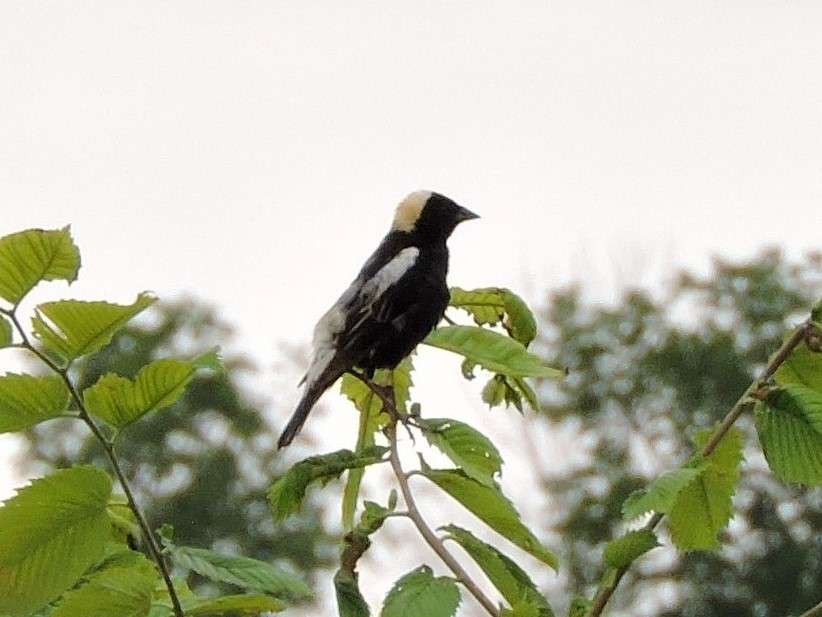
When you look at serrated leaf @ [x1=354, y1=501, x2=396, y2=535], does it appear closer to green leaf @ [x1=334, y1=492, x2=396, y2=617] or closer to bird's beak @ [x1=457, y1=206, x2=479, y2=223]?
green leaf @ [x1=334, y1=492, x2=396, y2=617]

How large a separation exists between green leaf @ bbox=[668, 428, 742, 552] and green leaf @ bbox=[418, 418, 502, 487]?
0.25 metres

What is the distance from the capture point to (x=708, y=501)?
1937 millimetres

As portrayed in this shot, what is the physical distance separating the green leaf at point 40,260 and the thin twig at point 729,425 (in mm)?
704

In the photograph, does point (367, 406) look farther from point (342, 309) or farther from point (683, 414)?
point (683, 414)

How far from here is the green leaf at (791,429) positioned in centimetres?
178

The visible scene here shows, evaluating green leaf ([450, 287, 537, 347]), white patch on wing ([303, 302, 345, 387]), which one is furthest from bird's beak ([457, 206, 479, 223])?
green leaf ([450, 287, 537, 347])

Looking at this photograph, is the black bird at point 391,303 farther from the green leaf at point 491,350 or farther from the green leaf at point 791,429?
the green leaf at point 791,429

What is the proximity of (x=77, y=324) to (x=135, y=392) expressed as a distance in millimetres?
108

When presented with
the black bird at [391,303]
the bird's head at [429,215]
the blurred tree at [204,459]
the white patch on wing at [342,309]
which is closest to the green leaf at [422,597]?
the black bird at [391,303]

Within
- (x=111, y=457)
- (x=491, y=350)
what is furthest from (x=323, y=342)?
(x=111, y=457)

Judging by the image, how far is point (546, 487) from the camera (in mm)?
21188

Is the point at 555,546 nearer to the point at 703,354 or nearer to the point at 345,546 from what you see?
the point at 703,354

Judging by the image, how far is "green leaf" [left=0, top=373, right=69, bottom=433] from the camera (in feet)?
5.46

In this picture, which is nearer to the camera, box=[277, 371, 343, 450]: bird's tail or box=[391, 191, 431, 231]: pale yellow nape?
box=[277, 371, 343, 450]: bird's tail
